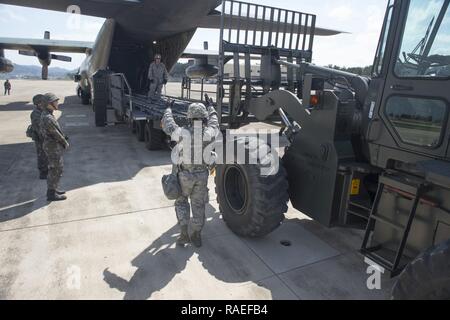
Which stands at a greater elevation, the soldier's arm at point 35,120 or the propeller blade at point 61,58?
the propeller blade at point 61,58

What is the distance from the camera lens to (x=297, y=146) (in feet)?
12.7

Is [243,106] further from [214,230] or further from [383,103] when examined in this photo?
[383,103]

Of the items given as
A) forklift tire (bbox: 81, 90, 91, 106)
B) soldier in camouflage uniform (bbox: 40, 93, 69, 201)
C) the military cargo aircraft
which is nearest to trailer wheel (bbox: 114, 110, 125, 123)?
the military cargo aircraft

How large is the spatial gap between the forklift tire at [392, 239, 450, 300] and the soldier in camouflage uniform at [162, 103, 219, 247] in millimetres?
2309

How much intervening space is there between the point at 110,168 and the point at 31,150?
2.94 meters

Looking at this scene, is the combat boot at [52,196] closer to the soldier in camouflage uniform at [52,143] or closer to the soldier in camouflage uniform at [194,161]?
the soldier in camouflage uniform at [52,143]

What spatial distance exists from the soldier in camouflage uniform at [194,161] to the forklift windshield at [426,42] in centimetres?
203

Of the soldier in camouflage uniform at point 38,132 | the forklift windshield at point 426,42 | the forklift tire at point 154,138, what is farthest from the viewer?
the forklift tire at point 154,138

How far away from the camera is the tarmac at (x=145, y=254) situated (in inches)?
122

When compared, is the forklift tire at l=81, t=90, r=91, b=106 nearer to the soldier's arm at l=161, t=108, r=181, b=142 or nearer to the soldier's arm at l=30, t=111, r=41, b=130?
the soldier's arm at l=30, t=111, r=41, b=130

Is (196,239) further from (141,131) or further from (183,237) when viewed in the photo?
(141,131)

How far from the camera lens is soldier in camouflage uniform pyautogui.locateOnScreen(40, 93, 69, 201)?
194 inches

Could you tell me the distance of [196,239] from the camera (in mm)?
3924

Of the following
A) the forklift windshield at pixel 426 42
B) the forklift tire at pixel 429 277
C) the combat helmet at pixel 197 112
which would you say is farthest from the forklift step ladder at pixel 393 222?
the combat helmet at pixel 197 112
